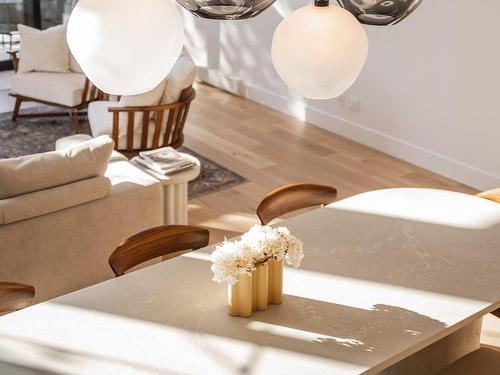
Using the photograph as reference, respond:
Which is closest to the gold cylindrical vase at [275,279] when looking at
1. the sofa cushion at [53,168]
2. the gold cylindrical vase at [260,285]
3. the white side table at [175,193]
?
the gold cylindrical vase at [260,285]

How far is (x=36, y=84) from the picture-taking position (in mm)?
7270

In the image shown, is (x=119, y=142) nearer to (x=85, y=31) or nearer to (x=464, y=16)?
(x=464, y=16)

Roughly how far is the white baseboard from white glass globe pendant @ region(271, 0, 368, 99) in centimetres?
416

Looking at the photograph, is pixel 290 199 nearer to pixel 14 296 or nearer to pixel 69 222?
pixel 69 222

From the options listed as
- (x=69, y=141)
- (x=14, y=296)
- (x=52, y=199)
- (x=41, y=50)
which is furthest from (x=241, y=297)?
(x=41, y=50)

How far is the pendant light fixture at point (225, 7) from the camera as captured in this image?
1.75 m

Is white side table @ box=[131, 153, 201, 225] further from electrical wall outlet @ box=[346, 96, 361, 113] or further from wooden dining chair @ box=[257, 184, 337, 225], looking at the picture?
electrical wall outlet @ box=[346, 96, 361, 113]

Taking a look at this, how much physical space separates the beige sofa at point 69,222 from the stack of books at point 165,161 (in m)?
0.27

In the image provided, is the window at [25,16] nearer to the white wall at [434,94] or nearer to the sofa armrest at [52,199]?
the white wall at [434,94]

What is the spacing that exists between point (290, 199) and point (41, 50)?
169 inches

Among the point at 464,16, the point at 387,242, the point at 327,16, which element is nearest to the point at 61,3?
the point at 464,16

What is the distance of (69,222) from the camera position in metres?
4.26

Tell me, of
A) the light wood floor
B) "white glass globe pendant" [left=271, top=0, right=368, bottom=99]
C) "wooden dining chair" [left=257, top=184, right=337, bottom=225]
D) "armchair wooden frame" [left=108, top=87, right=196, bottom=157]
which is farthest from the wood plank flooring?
"white glass globe pendant" [left=271, top=0, right=368, bottom=99]

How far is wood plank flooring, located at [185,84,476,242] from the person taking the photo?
581cm
